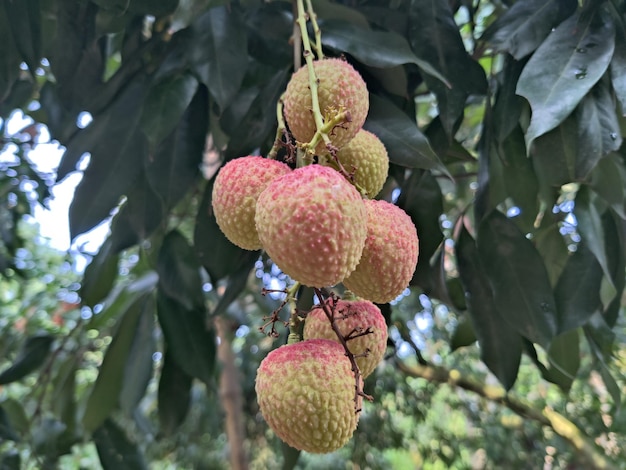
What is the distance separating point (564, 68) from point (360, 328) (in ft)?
0.98

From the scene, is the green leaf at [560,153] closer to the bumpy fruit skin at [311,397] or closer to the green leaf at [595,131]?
the green leaf at [595,131]

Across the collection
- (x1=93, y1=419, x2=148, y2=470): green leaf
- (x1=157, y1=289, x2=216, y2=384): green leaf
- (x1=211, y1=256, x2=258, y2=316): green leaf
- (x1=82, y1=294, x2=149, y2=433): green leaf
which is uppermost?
(x1=211, y1=256, x2=258, y2=316): green leaf

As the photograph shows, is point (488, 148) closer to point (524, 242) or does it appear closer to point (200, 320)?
point (524, 242)

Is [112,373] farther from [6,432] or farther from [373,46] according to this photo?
[373,46]

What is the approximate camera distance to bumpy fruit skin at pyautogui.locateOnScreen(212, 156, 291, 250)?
42 cm

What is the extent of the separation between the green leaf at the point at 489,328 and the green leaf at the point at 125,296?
51 centimetres

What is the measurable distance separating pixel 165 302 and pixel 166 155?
258 millimetres

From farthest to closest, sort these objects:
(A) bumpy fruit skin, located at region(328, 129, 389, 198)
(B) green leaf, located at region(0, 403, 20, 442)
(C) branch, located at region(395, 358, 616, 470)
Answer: (C) branch, located at region(395, 358, 616, 470) → (B) green leaf, located at region(0, 403, 20, 442) → (A) bumpy fruit skin, located at region(328, 129, 389, 198)

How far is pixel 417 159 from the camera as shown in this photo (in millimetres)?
523

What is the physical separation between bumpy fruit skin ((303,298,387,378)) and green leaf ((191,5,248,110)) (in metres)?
0.24

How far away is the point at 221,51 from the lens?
1.95 feet

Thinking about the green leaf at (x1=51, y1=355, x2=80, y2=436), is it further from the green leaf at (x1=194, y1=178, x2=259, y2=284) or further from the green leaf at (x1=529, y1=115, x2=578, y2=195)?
the green leaf at (x1=529, y1=115, x2=578, y2=195)

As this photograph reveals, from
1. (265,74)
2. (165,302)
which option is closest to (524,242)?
(265,74)

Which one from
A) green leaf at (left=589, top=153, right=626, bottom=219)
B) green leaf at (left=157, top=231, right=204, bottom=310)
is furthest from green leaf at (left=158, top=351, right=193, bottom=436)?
green leaf at (left=589, top=153, right=626, bottom=219)
